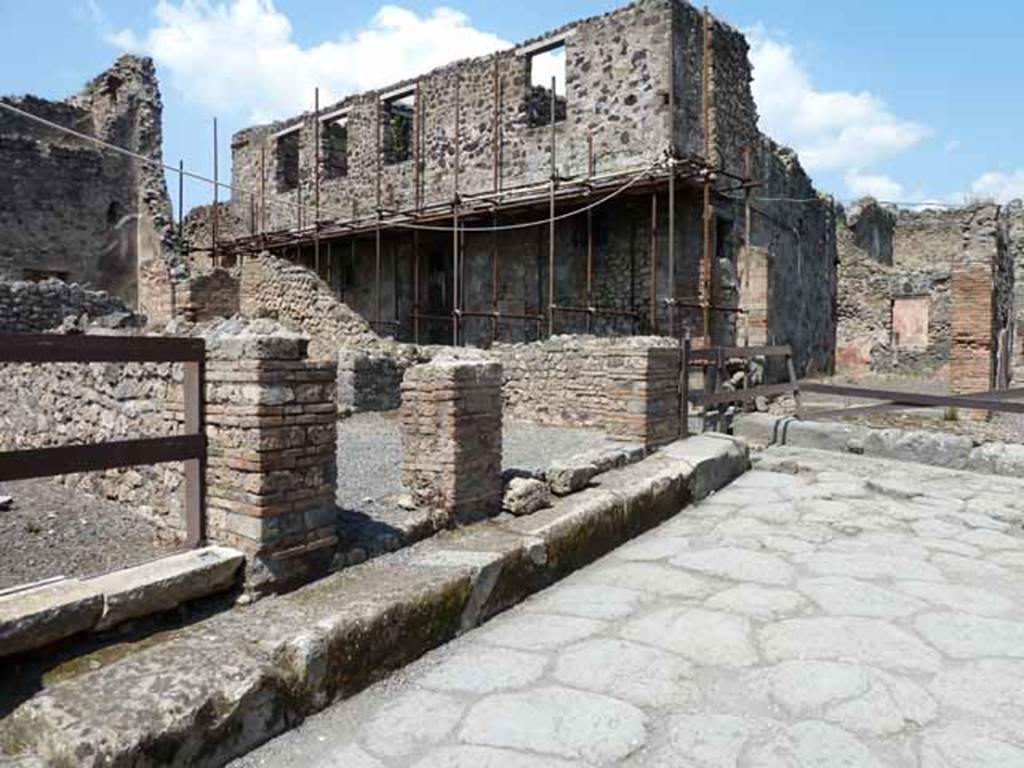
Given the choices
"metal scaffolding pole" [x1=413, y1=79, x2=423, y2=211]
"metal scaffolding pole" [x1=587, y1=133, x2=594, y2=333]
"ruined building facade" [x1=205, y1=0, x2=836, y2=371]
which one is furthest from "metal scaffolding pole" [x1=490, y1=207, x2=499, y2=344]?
"metal scaffolding pole" [x1=413, y1=79, x2=423, y2=211]

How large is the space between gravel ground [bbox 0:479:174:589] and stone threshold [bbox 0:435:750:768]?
1179mm

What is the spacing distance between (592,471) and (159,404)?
279 centimetres

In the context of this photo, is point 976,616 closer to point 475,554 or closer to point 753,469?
point 475,554

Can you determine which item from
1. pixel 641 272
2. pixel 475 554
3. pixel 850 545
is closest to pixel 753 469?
pixel 850 545

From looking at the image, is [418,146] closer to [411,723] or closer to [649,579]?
[649,579]

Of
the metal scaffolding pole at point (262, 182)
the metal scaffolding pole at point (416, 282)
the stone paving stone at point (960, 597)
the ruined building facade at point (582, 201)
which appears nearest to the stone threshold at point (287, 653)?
the stone paving stone at point (960, 597)

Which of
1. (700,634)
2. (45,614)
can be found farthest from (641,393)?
(45,614)

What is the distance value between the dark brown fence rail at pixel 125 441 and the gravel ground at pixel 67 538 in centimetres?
77

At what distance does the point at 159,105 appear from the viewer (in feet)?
63.3

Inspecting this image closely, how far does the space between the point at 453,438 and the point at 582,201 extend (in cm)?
989

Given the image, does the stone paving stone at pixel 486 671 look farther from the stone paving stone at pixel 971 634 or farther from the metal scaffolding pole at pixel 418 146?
the metal scaffolding pole at pixel 418 146

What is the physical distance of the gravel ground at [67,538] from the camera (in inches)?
150

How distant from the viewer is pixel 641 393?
22.9 feet

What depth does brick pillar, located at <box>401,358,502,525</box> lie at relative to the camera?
14.6ft
